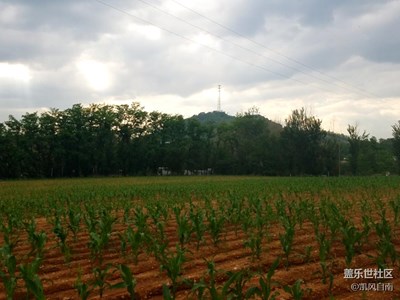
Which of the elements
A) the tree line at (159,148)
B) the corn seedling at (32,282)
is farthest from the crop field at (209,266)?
the tree line at (159,148)

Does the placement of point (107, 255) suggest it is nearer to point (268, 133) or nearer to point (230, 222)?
point (230, 222)

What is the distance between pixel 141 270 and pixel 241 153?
2833 inches

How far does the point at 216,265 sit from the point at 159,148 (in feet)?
233

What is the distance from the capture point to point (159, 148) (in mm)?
77625

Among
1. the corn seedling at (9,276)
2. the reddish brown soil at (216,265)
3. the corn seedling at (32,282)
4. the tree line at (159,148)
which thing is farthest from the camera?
the tree line at (159,148)

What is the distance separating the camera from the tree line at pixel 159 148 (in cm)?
6700

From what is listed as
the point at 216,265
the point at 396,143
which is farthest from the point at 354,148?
the point at 216,265

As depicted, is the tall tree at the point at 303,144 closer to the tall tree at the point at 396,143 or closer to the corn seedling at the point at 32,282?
the tall tree at the point at 396,143

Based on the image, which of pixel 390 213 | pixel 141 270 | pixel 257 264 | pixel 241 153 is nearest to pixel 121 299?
pixel 141 270

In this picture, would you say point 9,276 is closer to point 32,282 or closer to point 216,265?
point 32,282

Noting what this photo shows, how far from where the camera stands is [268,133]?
8162 centimetres

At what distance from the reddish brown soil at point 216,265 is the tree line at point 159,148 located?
5936cm

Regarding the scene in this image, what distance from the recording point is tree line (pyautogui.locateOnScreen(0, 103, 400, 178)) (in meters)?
67.0

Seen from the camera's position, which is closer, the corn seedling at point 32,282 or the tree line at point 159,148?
the corn seedling at point 32,282
